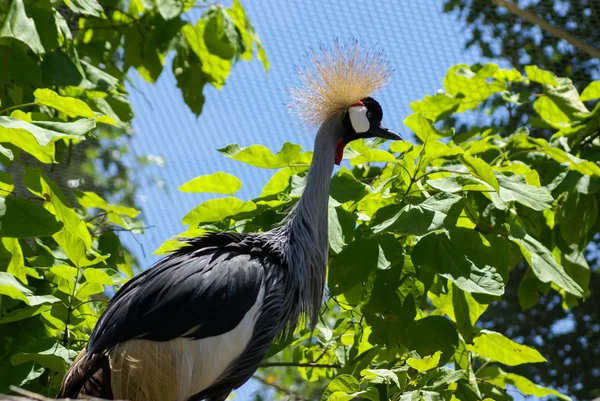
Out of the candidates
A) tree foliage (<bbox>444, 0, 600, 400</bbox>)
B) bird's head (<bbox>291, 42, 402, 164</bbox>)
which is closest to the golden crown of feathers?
bird's head (<bbox>291, 42, 402, 164</bbox>)

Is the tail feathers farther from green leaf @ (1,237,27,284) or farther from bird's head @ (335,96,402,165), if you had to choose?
bird's head @ (335,96,402,165)

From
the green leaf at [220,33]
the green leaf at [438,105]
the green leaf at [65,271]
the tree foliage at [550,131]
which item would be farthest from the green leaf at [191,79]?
the tree foliage at [550,131]

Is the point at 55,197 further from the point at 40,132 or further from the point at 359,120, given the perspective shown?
the point at 359,120

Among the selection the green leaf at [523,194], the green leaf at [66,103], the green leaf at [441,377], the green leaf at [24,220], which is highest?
→ the green leaf at [66,103]

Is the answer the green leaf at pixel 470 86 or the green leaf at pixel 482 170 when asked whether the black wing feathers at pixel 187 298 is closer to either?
the green leaf at pixel 482 170

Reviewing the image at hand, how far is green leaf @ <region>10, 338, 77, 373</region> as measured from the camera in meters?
2.02

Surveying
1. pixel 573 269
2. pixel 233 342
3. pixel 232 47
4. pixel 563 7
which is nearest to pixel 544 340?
pixel 563 7

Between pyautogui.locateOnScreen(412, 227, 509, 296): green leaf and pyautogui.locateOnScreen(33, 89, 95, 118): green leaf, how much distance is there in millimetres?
795

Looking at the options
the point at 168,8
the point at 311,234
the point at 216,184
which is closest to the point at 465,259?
the point at 311,234

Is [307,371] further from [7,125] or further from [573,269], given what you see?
[7,125]

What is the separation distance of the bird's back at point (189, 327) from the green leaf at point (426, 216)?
1.14 ft

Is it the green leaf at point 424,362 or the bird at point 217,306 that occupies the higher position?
the bird at point 217,306

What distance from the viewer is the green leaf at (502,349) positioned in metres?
2.32

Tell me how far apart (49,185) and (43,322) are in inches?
14.5
